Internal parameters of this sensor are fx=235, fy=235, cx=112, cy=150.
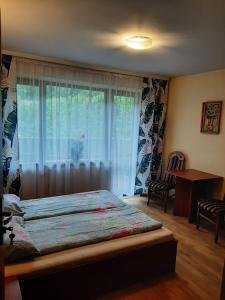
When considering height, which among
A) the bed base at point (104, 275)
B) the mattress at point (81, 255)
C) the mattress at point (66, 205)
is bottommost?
the bed base at point (104, 275)

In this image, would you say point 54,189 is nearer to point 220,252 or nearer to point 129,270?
point 129,270

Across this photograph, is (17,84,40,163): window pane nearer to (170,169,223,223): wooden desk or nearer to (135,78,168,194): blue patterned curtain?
(135,78,168,194): blue patterned curtain

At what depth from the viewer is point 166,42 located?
2.53 m

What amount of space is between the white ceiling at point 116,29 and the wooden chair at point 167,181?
5.63ft

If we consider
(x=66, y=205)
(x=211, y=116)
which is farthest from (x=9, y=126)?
(x=211, y=116)

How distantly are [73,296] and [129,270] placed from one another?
0.54 metres

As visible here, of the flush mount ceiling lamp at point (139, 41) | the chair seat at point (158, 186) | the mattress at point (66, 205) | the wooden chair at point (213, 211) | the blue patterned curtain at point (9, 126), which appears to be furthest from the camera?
the chair seat at point (158, 186)

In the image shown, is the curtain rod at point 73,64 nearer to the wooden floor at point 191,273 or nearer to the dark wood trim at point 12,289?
the wooden floor at point 191,273

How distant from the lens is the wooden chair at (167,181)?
13.3 ft

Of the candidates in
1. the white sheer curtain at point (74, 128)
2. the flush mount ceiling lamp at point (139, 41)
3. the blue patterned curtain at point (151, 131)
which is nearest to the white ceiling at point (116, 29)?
the flush mount ceiling lamp at point (139, 41)

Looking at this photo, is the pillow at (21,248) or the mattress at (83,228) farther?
the mattress at (83,228)

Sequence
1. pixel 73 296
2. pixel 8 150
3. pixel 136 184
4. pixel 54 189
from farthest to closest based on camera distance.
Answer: pixel 136 184, pixel 54 189, pixel 8 150, pixel 73 296

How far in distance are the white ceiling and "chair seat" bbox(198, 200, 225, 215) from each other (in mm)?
1927

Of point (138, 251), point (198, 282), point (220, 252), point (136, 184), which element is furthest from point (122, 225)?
point (136, 184)
